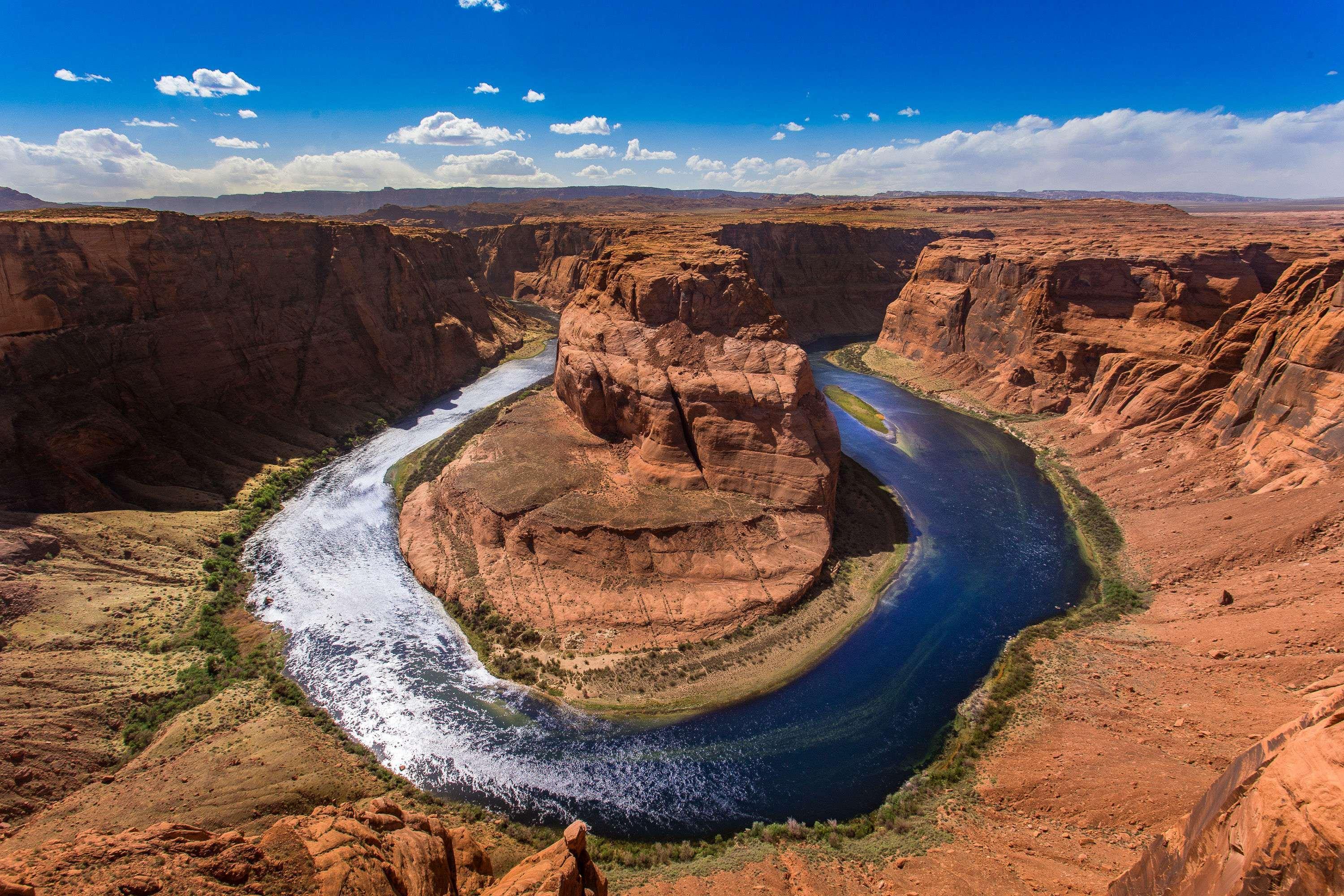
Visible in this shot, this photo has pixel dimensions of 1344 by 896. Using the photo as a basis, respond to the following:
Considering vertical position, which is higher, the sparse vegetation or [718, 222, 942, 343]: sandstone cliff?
[718, 222, 942, 343]: sandstone cliff

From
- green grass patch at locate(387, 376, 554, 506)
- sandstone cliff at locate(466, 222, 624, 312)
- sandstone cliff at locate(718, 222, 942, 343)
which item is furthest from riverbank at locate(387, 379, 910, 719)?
sandstone cliff at locate(466, 222, 624, 312)

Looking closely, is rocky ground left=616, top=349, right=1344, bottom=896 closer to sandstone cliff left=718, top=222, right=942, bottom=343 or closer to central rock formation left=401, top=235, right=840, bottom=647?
central rock formation left=401, top=235, right=840, bottom=647

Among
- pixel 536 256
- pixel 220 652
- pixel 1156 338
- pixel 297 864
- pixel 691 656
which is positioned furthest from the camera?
pixel 536 256


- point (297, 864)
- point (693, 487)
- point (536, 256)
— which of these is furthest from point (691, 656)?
point (536, 256)

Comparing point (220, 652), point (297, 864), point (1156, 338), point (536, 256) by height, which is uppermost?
point (536, 256)

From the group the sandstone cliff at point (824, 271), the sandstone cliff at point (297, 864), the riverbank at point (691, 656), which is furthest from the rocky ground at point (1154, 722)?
the sandstone cliff at point (824, 271)

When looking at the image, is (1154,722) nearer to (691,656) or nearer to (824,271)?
(691,656)
